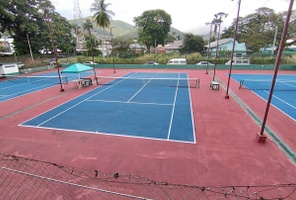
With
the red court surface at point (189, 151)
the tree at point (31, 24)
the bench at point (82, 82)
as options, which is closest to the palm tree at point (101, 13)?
the tree at point (31, 24)

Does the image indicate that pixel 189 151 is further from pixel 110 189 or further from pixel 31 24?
pixel 31 24

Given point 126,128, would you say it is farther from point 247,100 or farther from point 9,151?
point 247,100

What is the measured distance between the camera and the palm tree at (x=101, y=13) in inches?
1423

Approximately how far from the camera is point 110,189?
222 inches

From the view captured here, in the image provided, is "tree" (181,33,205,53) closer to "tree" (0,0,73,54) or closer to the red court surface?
"tree" (0,0,73,54)

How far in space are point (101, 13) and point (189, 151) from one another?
3687 cm

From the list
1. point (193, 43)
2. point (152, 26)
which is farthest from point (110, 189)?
point (152, 26)

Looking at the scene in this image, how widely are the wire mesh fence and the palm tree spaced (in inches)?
1420

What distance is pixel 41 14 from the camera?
3875cm

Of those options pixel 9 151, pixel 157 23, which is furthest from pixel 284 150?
pixel 157 23

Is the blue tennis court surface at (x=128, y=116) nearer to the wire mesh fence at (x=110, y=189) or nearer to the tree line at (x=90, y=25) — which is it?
the wire mesh fence at (x=110, y=189)

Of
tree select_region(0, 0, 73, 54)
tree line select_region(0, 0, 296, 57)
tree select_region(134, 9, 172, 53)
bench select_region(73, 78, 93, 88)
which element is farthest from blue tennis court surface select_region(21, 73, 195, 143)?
tree select_region(134, 9, 172, 53)

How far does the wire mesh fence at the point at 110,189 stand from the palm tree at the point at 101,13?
118ft

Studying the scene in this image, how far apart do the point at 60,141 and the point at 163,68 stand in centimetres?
2798
